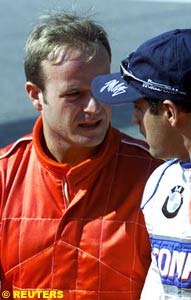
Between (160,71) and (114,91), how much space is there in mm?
201

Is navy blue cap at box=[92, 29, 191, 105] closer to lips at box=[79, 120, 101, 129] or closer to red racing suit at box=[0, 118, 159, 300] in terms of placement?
lips at box=[79, 120, 101, 129]

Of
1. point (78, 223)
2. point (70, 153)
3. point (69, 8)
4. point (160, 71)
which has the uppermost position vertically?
point (160, 71)

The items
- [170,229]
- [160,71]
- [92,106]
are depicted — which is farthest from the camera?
[92,106]

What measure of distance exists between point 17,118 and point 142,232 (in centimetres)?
242

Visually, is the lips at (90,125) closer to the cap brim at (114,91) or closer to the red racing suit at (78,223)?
the red racing suit at (78,223)

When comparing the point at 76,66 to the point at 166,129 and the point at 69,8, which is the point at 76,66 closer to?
the point at 166,129

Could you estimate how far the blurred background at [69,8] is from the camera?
4777 mm

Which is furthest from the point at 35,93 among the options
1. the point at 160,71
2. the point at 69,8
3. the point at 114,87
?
the point at 69,8

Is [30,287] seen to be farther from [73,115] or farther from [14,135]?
[14,135]

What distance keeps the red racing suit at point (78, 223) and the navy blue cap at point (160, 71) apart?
0.51m

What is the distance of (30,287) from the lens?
2572 millimetres

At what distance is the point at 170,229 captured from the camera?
6.84 feet

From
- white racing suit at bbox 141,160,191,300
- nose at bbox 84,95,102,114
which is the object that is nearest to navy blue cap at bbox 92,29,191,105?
white racing suit at bbox 141,160,191,300

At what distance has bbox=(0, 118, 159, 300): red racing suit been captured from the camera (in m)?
2.51
